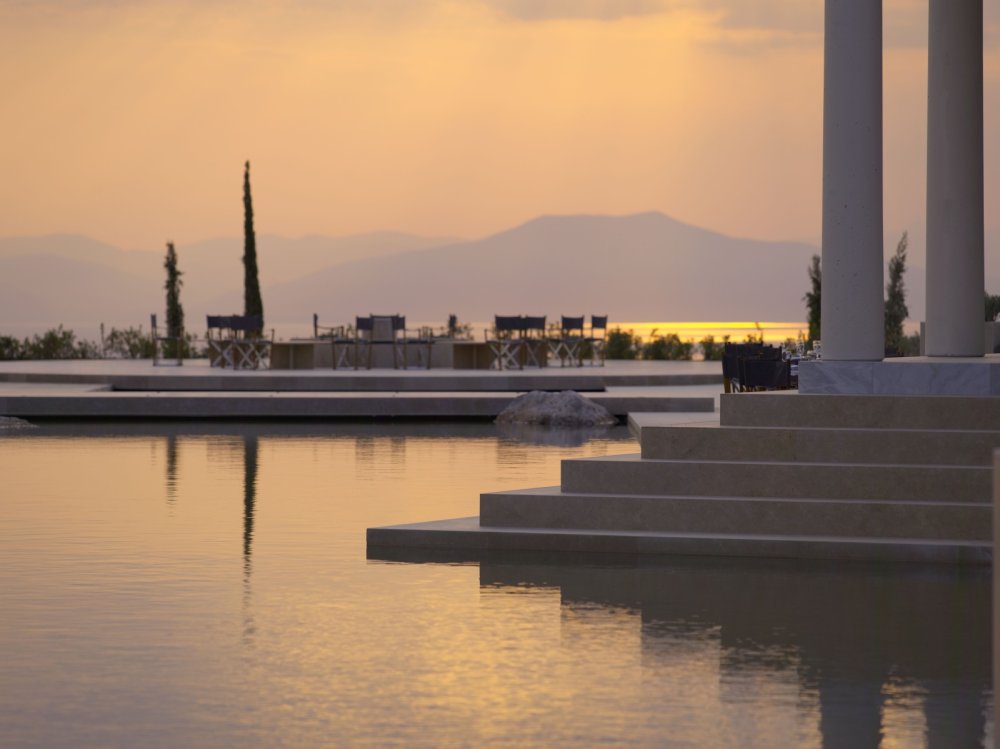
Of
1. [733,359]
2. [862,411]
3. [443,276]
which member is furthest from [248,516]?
[443,276]

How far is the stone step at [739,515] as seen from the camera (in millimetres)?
7051

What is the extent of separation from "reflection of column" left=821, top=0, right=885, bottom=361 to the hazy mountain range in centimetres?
3126

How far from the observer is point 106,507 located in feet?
29.1

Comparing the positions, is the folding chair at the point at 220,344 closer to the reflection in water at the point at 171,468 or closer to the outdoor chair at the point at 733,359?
the reflection in water at the point at 171,468

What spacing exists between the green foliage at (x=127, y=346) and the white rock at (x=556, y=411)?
12533mm

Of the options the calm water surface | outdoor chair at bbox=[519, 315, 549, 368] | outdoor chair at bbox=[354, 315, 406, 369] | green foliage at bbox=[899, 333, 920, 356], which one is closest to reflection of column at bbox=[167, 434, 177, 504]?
the calm water surface

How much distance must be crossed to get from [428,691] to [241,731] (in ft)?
2.11

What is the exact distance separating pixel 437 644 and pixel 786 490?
8.45 ft

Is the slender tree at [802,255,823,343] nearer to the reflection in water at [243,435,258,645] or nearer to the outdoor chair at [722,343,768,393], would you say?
the outdoor chair at [722,343,768,393]

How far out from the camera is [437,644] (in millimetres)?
5281

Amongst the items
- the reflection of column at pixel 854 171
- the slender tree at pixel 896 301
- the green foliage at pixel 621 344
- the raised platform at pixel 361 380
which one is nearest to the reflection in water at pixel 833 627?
the reflection of column at pixel 854 171

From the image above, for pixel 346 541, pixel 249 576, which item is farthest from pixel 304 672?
pixel 346 541

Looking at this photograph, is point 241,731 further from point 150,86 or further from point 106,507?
point 150,86

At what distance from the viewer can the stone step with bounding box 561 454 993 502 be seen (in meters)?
7.17
